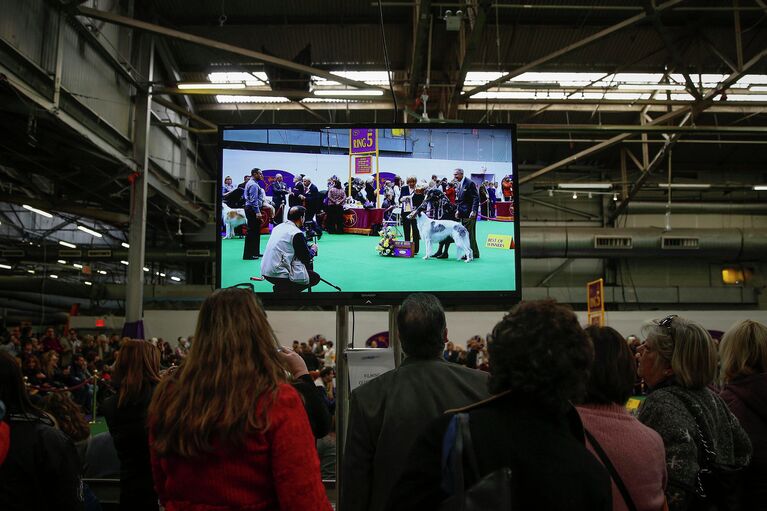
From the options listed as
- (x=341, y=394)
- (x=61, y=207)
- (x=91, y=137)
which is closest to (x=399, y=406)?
(x=341, y=394)

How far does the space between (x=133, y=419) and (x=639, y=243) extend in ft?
55.5

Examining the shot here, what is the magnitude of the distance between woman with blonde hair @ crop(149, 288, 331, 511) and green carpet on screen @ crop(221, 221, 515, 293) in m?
2.13

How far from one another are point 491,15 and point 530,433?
12.3 meters

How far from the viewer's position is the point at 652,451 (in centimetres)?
178

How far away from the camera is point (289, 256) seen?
381 centimetres

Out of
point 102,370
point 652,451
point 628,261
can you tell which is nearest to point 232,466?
point 652,451

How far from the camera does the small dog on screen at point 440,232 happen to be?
3.83 meters

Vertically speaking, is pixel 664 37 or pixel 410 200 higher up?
pixel 664 37

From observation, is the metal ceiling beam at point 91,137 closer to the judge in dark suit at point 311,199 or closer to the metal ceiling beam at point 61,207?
the metal ceiling beam at point 61,207

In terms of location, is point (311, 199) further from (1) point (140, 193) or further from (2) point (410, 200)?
(1) point (140, 193)

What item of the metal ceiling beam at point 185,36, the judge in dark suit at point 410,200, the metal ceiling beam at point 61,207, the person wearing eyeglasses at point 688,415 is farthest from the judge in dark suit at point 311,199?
the metal ceiling beam at point 61,207

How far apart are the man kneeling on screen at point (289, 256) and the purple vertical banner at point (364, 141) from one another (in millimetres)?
516

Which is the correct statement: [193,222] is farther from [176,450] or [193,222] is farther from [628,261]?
[176,450]

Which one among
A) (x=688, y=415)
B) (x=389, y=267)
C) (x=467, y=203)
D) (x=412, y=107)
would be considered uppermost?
(x=412, y=107)
